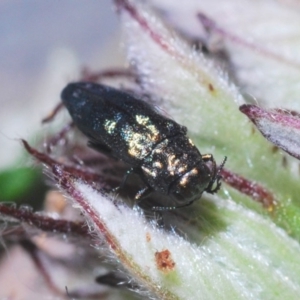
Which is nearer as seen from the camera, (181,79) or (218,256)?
(218,256)

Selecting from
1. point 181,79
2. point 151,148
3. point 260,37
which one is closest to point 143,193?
point 151,148

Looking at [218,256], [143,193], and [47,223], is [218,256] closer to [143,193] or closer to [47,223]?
[143,193]

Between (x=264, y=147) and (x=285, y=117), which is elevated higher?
(x=285, y=117)

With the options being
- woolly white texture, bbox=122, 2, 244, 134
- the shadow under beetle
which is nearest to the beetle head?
the shadow under beetle

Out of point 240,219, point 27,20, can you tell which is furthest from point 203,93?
point 27,20

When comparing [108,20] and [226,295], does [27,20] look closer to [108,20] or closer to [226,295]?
[108,20]

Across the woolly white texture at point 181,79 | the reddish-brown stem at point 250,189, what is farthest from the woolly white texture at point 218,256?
the woolly white texture at point 181,79
